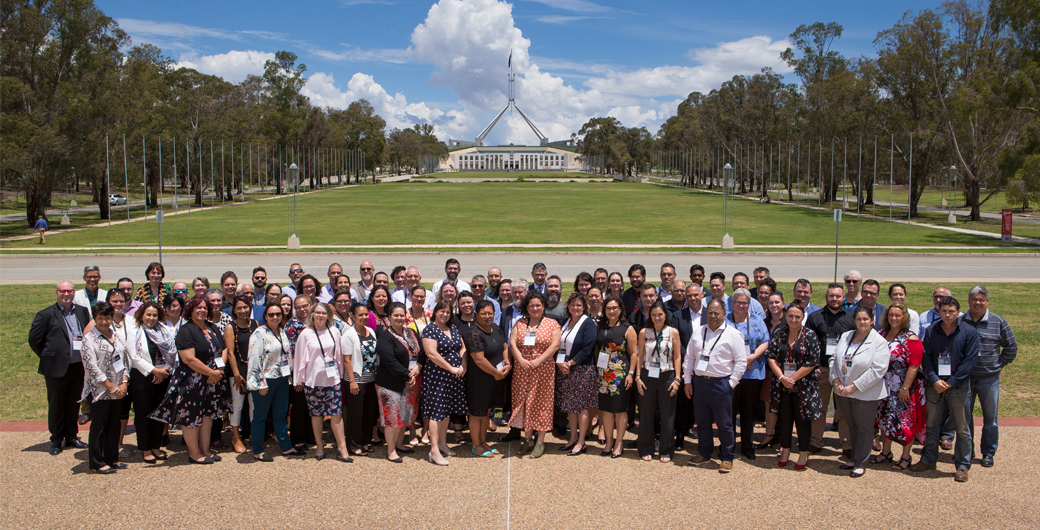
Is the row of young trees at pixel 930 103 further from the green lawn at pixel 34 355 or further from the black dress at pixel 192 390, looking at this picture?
the black dress at pixel 192 390

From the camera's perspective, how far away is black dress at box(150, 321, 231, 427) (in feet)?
22.5

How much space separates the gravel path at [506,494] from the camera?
580cm

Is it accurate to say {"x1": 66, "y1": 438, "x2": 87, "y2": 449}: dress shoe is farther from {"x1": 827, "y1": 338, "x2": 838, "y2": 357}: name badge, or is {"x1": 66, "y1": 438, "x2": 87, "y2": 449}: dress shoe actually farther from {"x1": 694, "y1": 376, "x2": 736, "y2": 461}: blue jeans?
{"x1": 827, "y1": 338, "x2": 838, "y2": 357}: name badge

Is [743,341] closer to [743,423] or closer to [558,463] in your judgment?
[743,423]

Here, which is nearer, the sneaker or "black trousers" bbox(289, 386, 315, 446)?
the sneaker

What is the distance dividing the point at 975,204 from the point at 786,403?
44515 mm

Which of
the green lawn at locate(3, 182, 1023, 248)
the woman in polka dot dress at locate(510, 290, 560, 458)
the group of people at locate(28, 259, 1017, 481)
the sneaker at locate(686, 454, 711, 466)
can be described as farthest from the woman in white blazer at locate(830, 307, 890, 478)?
the green lawn at locate(3, 182, 1023, 248)

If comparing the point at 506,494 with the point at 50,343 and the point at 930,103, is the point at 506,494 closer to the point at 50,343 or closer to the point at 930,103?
the point at 50,343

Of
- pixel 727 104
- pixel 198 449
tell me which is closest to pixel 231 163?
pixel 727 104


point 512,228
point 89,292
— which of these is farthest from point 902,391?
point 512,228

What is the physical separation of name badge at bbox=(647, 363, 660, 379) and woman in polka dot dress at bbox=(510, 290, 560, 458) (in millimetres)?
998

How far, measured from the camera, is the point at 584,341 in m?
7.30

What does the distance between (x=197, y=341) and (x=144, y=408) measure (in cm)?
95

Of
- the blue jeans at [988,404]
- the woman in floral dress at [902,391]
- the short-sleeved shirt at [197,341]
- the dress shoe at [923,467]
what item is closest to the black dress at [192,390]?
the short-sleeved shirt at [197,341]
